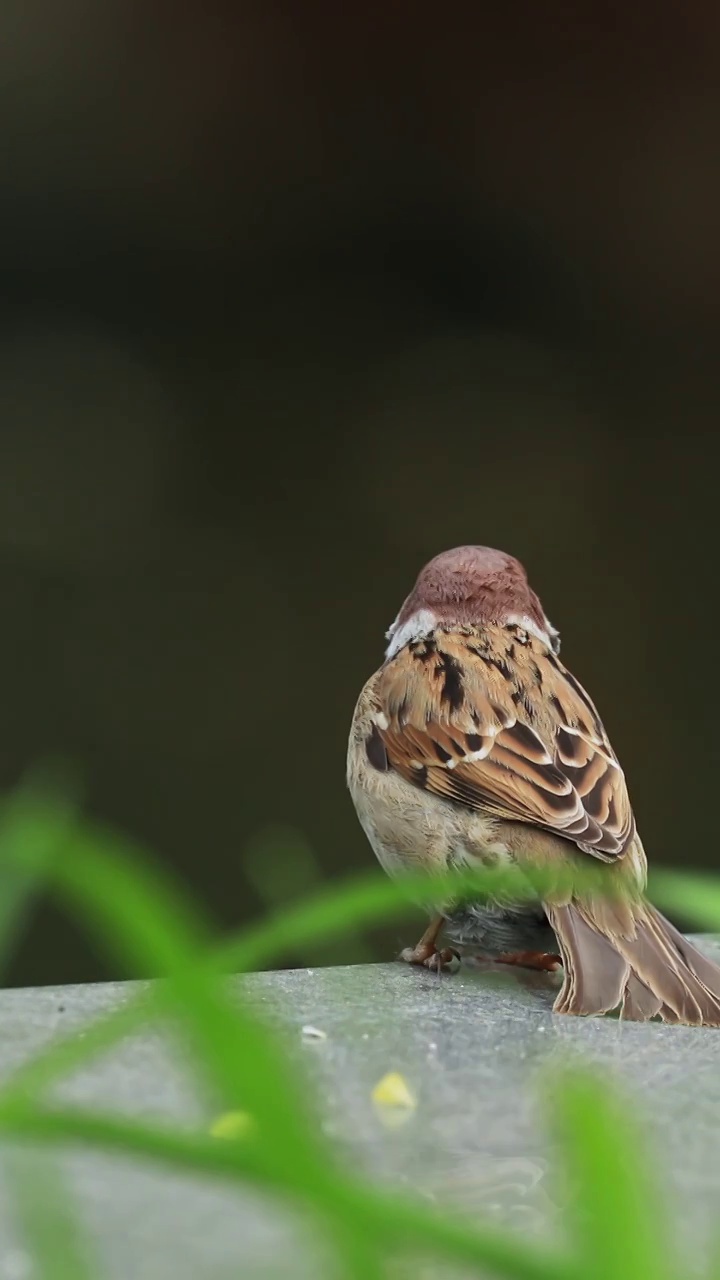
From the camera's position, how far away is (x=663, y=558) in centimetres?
603

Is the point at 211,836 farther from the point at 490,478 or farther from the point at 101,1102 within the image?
the point at 101,1102

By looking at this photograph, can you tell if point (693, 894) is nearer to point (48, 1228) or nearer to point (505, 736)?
point (48, 1228)

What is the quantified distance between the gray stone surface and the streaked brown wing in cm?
39

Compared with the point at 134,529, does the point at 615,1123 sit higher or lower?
higher

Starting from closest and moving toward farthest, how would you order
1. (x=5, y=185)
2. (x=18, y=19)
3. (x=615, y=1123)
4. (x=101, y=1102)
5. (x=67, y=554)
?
(x=615, y=1123) < (x=101, y=1102) < (x=18, y=19) < (x=5, y=185) < (x=67, y=554)

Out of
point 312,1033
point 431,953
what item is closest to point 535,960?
point 431,953

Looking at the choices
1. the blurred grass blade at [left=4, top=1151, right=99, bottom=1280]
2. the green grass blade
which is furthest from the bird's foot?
the green grass blade

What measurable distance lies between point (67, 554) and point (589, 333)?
1.85m

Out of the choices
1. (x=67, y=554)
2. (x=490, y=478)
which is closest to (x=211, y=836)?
(x=67, y=554)

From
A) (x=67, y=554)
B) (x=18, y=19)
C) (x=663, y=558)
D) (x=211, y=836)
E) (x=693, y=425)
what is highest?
(x=18, y=19)

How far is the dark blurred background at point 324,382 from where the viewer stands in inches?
204

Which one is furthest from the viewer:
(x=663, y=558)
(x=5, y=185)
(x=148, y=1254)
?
(x=663, y=558)

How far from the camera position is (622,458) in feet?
19.5

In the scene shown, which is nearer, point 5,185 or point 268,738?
point 5,185
